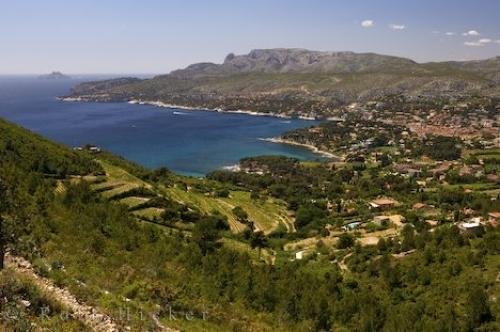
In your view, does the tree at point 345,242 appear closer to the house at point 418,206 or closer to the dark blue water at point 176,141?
the house at point 418,206

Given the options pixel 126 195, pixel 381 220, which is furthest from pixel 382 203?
pixel 126 195

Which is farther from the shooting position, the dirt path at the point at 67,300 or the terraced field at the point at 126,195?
the terraced field at the point at 126,195

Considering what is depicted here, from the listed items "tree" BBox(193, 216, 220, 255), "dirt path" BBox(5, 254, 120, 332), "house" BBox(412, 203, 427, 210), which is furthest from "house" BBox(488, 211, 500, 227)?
"dirt path" BBox(5, 254, 120, 332)

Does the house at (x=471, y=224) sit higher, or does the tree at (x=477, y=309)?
the tree at (x=477, y=309)

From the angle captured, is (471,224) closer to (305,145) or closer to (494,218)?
(494,218)

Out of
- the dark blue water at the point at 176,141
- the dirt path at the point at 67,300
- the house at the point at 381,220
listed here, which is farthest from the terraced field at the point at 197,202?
the dark blue water at the point at 176,141

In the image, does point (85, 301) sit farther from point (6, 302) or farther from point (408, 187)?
point (408, 187)
